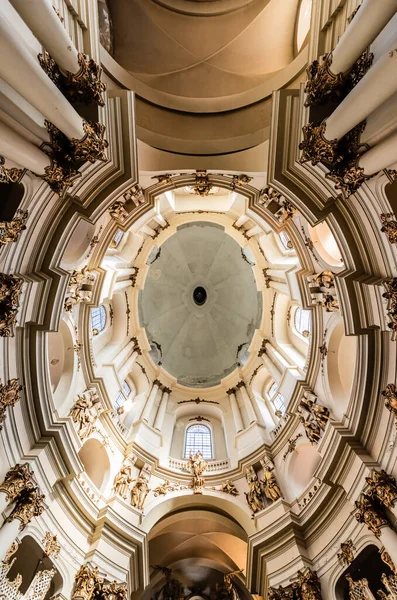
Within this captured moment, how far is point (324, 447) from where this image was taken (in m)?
10.9

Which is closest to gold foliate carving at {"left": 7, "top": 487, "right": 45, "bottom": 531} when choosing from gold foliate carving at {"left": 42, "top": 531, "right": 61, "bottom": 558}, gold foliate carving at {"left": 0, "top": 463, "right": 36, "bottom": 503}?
gold foliate carving at {"left": 0, "top": 463, "right": 36, "bottom": 503}

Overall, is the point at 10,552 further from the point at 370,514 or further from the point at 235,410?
the point at 235,410

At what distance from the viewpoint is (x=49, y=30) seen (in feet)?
20.9

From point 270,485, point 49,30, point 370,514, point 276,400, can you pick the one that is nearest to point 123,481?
point 270,485

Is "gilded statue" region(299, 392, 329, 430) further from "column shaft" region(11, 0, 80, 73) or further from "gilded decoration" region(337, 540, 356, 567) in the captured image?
"column shaft" region(11, 0, 80, 73)

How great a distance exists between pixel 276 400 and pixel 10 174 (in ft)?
50.5

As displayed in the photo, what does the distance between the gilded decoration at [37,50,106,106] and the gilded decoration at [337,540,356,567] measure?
40.4 ft

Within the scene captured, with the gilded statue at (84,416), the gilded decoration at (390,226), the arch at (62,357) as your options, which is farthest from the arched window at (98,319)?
the gilded decoration at (390,226)

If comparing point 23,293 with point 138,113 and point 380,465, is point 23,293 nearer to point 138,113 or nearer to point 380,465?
point 138,113

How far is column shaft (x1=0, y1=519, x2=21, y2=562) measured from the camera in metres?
7.49

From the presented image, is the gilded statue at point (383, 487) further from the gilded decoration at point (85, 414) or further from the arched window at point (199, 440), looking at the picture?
the arched window at point (199, 440)

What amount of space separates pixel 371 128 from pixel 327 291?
5.97 metres

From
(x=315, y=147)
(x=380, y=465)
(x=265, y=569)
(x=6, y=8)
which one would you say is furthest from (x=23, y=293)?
(x=265, y=569)

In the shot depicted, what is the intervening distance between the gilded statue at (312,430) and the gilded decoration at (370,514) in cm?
302
